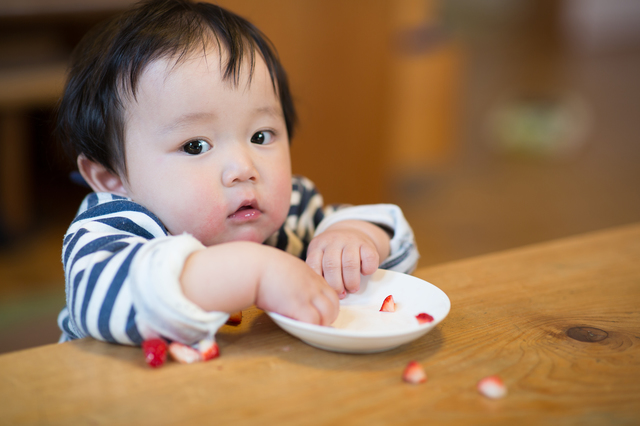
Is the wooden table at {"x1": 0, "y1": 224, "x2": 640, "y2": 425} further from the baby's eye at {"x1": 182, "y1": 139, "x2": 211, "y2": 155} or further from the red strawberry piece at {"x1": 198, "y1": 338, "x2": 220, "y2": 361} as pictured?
the baby's eye at {"x1": 182, "y1": 139, "x2": 211, "y2": 155}

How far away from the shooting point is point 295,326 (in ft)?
1.98

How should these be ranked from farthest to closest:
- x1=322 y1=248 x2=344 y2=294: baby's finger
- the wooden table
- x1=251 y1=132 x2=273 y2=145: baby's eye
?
x1=251 y1=132 x2=273 y2=145: baby's eye
x1=322 y1=248 x2=344 y2=294: baby's finger
the wooden table

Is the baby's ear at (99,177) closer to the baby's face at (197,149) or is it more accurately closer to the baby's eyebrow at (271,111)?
the baby's face at (197,149)

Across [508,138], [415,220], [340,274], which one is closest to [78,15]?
[415,220]

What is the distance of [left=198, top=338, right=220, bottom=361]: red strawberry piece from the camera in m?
0.60

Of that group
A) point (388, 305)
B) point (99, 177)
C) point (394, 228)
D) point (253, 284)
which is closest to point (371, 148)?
point (394, 228)

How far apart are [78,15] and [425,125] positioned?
195 centimetres

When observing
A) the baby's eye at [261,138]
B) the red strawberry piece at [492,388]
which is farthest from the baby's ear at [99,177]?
the red strawberry piece at [492,388]

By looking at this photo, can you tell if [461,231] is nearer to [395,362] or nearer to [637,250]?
[637,250]

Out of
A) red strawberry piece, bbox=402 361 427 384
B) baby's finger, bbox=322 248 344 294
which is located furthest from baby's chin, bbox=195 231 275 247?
red strawberry piece, bbox=402 361 427 384

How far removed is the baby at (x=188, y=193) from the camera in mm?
615

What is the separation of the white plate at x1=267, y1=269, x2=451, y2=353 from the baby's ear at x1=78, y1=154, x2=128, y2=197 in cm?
40

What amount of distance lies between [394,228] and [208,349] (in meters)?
0.43

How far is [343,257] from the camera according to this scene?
78cm
